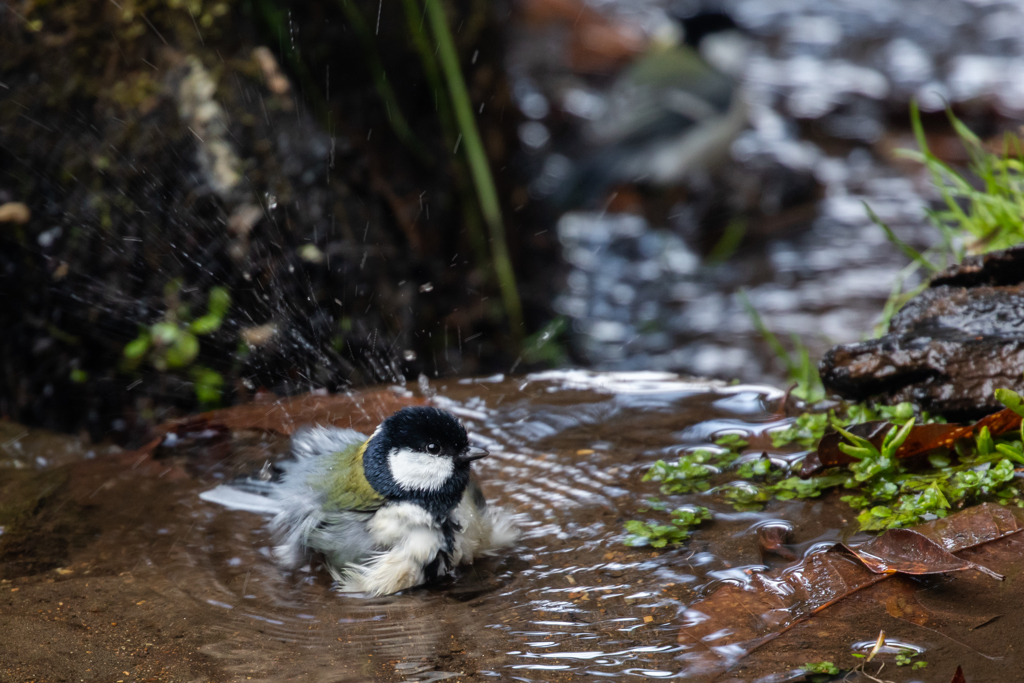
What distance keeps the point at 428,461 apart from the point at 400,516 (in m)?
0.17

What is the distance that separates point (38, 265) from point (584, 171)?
498cm

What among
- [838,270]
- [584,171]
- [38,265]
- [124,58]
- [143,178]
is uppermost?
[124,58]

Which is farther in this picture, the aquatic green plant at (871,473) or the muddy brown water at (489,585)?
the aquatic green plant at (871,473)

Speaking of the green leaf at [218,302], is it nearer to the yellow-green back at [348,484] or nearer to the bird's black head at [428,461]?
the yellow-green back at [348,484]

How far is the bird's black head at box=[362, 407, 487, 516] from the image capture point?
7.75 feet

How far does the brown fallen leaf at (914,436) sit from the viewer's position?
7.34 feet

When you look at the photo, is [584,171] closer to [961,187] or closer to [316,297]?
[316,297]

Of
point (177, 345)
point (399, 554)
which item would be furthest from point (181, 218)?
point (399, 554)

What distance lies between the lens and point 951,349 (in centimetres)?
249

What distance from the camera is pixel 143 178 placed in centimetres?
371

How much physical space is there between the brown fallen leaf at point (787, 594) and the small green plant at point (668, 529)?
267mm

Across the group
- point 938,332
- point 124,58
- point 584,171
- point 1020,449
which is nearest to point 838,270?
point 584,171

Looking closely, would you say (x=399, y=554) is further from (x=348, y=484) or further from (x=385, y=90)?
(x=385, y=90)

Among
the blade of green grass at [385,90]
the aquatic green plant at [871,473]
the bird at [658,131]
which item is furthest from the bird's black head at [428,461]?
the bird at [658,131]
